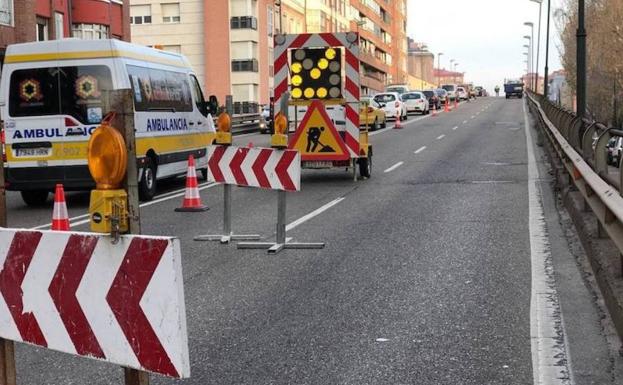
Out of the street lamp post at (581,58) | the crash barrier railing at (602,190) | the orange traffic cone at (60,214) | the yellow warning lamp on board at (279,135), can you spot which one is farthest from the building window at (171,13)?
the yellow warning lamp on board at (279,135)

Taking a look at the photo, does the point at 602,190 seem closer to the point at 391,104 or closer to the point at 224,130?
the point at 224,130

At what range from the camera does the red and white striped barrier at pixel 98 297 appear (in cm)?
290

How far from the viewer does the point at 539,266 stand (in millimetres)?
7957

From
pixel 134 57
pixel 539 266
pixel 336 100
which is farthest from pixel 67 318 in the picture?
pixel 336 100

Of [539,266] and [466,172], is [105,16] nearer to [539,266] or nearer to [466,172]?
[466,172]

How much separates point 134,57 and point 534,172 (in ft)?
29.2

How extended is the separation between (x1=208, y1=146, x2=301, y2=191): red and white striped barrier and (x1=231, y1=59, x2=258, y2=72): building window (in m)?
50.4

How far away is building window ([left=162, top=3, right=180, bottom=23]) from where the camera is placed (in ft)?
202

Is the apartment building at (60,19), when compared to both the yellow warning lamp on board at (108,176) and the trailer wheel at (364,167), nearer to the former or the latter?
the trailer wheel at (364,167)

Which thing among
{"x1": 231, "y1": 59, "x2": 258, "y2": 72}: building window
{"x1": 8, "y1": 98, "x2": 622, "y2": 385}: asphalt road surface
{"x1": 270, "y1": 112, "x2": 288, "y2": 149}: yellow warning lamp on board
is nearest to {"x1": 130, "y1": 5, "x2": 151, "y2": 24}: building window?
{"x1": 231, "y1": 59, "x2": 258, "y2": 72}: building window

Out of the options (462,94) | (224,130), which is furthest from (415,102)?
(224,130)

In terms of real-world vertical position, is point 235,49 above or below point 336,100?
above

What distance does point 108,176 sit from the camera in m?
3.02

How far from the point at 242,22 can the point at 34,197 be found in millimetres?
47094
